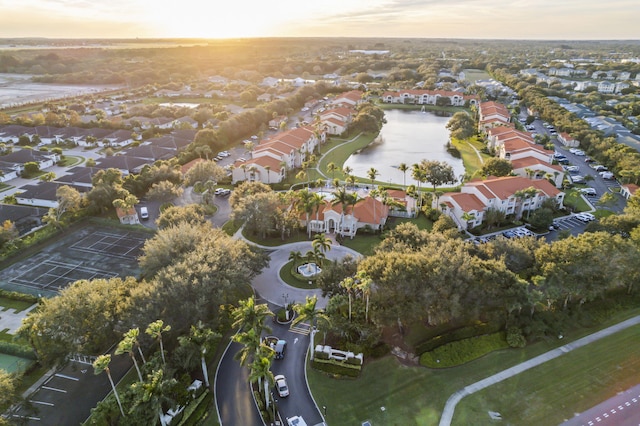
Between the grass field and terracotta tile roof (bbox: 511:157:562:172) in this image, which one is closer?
the grass field

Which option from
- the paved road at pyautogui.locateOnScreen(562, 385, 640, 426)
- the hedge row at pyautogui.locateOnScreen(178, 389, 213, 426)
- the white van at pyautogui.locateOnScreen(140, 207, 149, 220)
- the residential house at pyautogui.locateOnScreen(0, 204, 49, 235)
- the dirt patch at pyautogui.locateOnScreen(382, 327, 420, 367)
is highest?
the residential house at pyautogui.locateOnScreen(0, 204, 49, 235)

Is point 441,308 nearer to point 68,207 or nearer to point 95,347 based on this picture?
point 95,347

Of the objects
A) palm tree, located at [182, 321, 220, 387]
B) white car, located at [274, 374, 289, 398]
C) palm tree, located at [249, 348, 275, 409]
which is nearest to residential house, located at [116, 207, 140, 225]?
palm tree, located at [182, 321, 220, 387]

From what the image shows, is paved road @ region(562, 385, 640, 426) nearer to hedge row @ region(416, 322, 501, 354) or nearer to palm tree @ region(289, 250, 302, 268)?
hedge row @ region(416, 322, 501, 354)

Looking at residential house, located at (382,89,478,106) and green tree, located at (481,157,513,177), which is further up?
residential house, located at (382,89,478,106)

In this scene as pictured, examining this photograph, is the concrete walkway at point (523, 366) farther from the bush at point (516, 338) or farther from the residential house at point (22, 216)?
the residential house at point (22, 216)

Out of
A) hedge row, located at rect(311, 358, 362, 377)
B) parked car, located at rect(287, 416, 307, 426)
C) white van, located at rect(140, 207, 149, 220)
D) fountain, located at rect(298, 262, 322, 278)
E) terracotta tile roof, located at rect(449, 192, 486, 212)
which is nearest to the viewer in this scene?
parked car, located at rect(287, 416, 307, 426)

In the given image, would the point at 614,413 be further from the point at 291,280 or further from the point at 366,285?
the point at 291,280

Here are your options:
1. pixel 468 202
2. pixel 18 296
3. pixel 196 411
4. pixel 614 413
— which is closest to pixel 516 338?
pixel 614 413
